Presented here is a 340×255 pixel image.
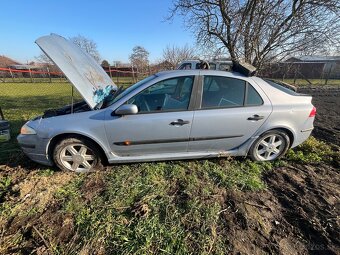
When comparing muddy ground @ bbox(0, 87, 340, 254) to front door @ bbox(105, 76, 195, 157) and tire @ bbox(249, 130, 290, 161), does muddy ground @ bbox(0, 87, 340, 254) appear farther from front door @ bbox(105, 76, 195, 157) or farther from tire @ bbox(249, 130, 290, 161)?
front door @ bbox(105, 76, 195, 157)

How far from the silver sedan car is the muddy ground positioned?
1.62 ft

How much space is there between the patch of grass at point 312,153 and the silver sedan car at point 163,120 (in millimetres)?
554

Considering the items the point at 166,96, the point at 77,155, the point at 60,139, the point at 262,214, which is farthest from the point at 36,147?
the point at 262,214

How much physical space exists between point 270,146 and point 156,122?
1975 mm

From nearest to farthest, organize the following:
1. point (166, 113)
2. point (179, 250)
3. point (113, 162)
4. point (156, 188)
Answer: point (179, 250), point (156, 188), point (166, 113), point (113, 162)

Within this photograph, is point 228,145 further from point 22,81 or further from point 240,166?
A: point 22,81

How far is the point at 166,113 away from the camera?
3125 millimetres

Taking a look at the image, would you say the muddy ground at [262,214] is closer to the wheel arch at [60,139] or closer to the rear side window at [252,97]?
the wheel arch at [60,139]

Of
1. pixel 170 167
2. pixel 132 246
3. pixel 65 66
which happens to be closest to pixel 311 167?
pixel 170 167

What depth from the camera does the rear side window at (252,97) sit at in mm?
3326

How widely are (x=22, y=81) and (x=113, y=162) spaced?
23.2m

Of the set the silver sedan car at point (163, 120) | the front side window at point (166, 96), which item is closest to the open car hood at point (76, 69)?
the silver sedan car at point (163, 120)

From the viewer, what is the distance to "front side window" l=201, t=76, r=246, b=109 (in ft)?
10.6

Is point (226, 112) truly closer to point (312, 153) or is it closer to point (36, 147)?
point (312, 153)
